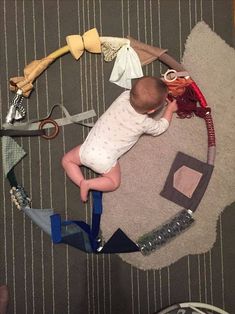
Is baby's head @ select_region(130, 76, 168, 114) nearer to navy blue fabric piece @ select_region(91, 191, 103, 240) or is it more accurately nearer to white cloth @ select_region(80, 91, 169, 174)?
white cloth @ select_region(80, 91, 169, 174)

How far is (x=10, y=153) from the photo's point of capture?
136cm

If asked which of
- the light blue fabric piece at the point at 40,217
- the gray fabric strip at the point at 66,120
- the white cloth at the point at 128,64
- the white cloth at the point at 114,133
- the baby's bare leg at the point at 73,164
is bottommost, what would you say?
the light blue fabric piece at the point at 40,217

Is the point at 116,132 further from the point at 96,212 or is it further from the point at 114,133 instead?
the point at 96,212

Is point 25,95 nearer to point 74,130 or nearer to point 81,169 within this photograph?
point 74,130

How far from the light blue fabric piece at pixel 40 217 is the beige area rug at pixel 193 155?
17 centimetres

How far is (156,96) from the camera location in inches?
45.9

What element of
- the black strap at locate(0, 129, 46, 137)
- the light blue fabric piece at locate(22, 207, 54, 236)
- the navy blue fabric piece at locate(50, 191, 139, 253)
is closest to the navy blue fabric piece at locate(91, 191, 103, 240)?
the navy blue fabric piece at locate(50, 191, 139, 253)

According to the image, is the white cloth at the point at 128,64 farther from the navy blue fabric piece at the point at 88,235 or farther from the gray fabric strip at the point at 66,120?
the navy blue fabric piece at the point at 88,235

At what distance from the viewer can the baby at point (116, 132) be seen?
1176 mm

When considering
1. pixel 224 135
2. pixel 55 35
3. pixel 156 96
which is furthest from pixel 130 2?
pixel 224 135

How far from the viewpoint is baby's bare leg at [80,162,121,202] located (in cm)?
132

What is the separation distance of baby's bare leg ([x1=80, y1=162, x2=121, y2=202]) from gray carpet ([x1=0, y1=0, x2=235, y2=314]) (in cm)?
7

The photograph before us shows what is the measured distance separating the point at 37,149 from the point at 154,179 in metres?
0.39

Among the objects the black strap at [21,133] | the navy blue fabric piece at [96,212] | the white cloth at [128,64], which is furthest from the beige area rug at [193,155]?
the black strap at [21,133]
